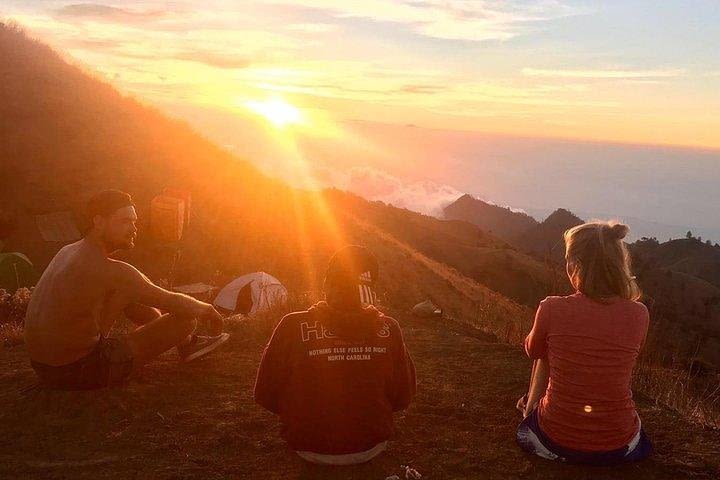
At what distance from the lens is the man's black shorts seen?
192 inches

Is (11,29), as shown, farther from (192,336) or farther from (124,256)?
(192,336)

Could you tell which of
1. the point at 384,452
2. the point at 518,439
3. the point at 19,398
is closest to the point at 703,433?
the point at 518,439

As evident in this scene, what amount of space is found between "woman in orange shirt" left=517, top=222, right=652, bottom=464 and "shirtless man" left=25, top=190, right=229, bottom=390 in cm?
302

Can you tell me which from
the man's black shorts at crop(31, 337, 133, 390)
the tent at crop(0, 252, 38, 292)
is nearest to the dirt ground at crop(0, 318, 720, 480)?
the man's black shorts at crop(31, 337, 133, 390)

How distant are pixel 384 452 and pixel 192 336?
102 inches

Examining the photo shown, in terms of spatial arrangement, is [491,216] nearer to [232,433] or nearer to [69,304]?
[232,433]

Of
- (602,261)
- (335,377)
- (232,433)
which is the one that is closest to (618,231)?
(602,261)

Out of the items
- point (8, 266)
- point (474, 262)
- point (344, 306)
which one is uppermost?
point (344, 306)

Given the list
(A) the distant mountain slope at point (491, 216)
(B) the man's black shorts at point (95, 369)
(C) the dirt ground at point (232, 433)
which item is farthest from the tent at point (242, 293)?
(A) the distant mountain slope at point (491, 216)

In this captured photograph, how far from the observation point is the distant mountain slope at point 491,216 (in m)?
157

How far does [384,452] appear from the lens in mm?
4258

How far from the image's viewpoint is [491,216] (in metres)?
171

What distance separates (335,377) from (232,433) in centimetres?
147

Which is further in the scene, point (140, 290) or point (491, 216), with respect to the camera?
point (491, 216)
